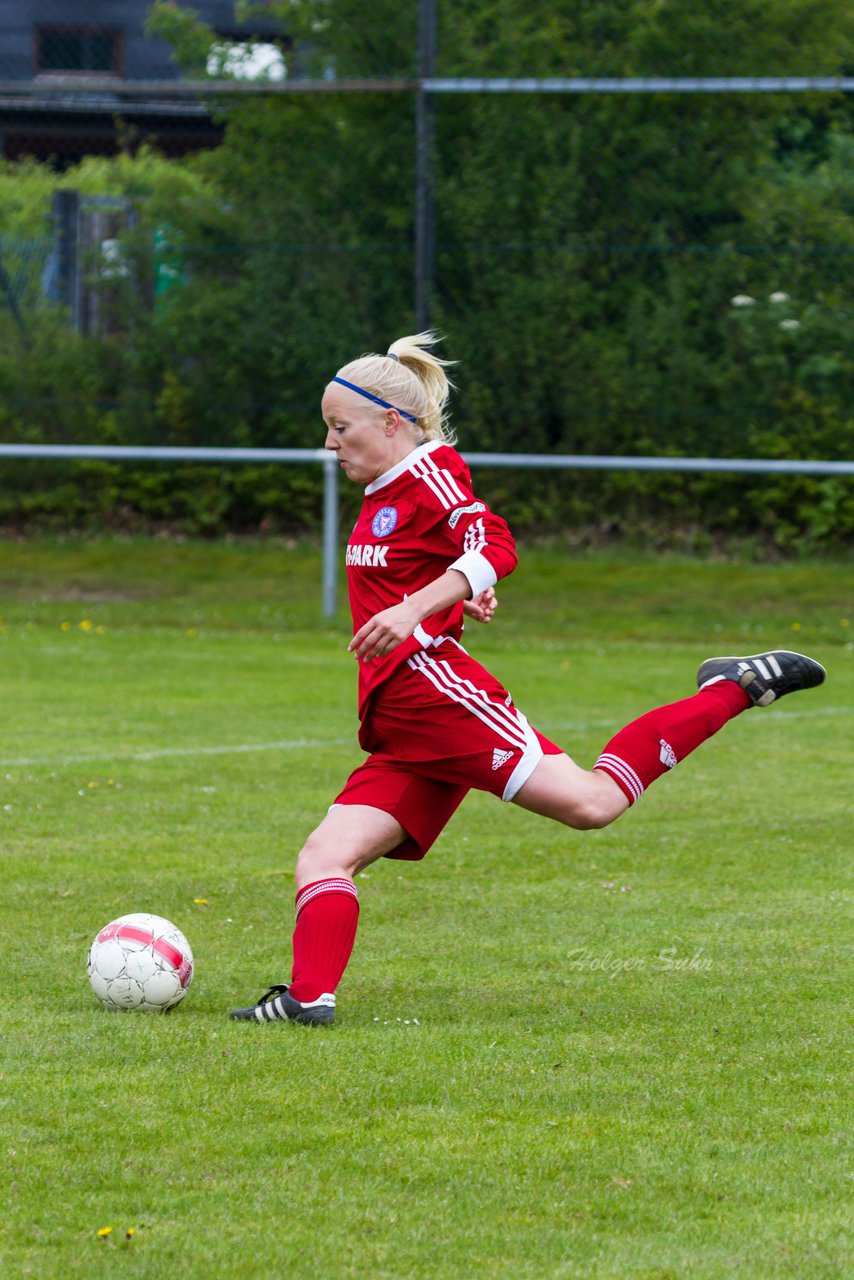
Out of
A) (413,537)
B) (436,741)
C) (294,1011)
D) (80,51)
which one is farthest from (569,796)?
(80,51)

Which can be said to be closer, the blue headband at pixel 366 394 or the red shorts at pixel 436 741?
the red shorts at pixel 436 741

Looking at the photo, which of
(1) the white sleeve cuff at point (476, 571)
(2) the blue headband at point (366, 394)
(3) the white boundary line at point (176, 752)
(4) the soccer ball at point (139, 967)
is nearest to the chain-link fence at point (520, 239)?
(3) the white boundary line at point (176, 752)

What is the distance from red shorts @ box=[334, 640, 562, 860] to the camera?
4531 millimetres

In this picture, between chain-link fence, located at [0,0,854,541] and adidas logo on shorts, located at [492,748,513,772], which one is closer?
adidas logo on shorts, located at [492,748,513,772]

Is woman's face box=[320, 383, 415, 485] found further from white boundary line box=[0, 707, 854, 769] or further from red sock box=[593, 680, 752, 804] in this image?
white boundary line box=[0, 707, 854, 769]

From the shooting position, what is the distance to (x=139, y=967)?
14.5ft

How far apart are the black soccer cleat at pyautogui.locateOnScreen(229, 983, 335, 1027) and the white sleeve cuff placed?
3.38ft

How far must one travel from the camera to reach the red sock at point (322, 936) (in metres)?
4.35

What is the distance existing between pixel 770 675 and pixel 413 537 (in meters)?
1.22

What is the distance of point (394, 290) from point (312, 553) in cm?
255

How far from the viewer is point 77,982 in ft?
15.5

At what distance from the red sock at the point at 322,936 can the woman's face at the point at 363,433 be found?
3.40 ft

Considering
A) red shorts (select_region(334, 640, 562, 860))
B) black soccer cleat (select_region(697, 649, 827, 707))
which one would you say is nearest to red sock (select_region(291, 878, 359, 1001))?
red shorts (select_region(334, 640, 562, 860))

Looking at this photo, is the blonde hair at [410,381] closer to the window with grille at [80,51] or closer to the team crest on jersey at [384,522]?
the team crest on jersey at [384,522]
